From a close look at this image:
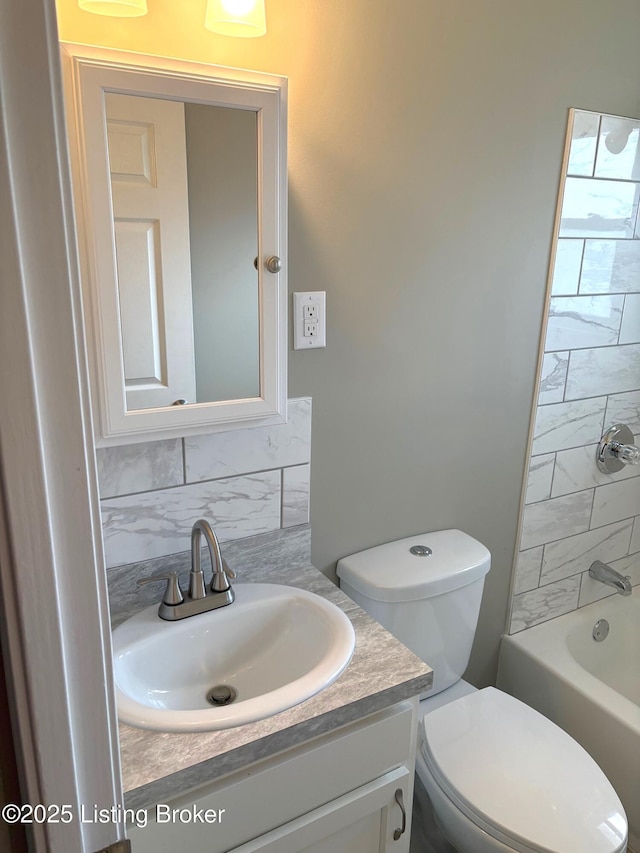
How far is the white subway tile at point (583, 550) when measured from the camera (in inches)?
78.0

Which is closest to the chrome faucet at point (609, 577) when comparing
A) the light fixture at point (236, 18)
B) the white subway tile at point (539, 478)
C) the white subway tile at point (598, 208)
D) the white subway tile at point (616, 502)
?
the white subway tile at point (616, 502)

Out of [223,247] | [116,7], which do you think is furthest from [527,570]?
[116,7]

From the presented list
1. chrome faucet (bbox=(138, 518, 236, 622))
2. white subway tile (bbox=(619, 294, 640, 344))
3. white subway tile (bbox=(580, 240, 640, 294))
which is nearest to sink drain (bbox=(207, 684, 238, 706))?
chrome faucet (bbox=(138, 518, 236, 622))

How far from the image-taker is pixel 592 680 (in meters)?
1.78

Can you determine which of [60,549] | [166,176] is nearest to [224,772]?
[60,549]

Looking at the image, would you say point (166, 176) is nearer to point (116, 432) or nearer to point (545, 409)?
point (116, 432)

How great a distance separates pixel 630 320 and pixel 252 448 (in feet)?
4.15

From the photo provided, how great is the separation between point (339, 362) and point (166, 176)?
55 cm

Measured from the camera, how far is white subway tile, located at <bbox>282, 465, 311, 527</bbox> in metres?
1.43

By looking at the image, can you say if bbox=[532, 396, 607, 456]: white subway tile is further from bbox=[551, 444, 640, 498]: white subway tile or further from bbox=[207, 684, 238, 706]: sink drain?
bbox=[207, 684, 238, 706]: sink drain

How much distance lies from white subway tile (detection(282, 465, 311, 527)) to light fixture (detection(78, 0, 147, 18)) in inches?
35.1

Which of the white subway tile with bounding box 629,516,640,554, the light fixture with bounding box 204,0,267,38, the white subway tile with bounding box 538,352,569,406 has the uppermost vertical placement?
the light fixture with bounding box 204,0,267,38

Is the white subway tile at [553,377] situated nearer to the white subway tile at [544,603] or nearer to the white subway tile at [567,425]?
the white subway tile at [567,425]

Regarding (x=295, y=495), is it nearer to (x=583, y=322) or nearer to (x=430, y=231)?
(x=430, y=231)
